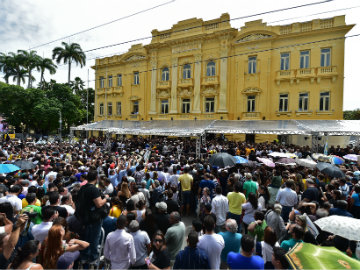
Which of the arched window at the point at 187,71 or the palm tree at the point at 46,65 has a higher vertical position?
the palm tree at the point at 46,65

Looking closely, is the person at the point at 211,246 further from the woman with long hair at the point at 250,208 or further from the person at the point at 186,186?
the person at the point at 186,186

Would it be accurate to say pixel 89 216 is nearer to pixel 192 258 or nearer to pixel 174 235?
pixel 174 235

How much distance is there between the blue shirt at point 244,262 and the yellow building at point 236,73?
16.8 meters

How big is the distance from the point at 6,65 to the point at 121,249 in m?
52.5

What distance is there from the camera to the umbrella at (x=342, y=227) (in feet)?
10.2

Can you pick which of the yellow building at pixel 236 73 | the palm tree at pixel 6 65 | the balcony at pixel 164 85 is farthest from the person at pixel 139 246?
the palm tree at pixel 6 65

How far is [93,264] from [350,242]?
456cm

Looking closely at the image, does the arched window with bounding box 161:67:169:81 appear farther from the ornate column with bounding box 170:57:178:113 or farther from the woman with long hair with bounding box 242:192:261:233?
the woman with long hair with bounding box 242:192:261:233

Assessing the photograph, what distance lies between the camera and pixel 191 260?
3.02m

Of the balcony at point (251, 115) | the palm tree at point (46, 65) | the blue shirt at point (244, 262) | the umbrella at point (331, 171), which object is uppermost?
the palm tree at point (46, 65)

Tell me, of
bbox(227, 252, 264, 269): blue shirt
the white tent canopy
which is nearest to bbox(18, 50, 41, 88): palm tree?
the white tent canopy

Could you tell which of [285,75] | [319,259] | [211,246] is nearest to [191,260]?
[211,246]

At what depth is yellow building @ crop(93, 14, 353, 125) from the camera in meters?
19.4

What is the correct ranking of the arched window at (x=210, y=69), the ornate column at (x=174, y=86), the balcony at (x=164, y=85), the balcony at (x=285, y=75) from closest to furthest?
1. the balcony at (x=285, y=75)
2. the arched window at (x=210, y=69)
3. the ornate column at (x=174, y=86)
4. the balcony at (x=164, y=85)
